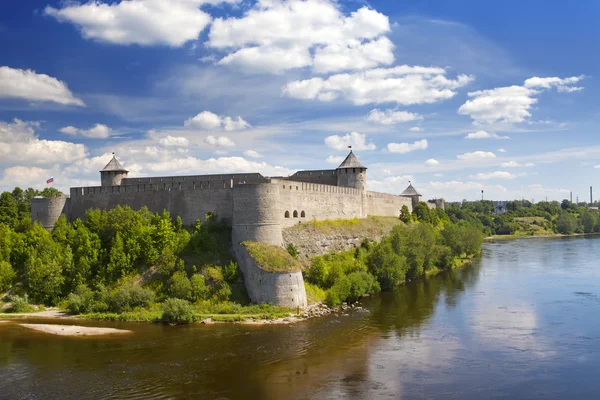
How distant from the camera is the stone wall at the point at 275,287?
19000mm

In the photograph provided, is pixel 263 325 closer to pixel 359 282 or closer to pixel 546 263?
pixel 359 282

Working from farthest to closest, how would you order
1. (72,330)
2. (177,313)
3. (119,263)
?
(119,263)
(177,313)
(72,330)

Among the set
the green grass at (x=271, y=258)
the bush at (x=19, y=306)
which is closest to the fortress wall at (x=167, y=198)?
the green grass at (x=271, y=258)

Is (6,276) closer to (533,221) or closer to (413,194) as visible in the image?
(413,194)

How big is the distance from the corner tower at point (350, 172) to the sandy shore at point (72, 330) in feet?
55.7

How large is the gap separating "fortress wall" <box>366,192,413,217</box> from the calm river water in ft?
44.8

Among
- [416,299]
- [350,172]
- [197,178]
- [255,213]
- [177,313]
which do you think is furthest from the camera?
[350,172]

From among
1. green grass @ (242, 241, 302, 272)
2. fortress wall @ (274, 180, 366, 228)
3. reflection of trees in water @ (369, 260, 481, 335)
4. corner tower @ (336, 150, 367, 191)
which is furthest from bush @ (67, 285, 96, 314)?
corner tower @ (336, 150, 367, 191)

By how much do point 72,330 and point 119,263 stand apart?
4115 mm

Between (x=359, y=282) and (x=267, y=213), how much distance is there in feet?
15.8

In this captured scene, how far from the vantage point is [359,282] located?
21969mm

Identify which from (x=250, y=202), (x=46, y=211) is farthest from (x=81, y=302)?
(x=46, y=211)

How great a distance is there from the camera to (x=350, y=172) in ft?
102

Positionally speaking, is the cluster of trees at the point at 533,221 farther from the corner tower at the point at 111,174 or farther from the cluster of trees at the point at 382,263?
the corner tower at the point at 111,174
